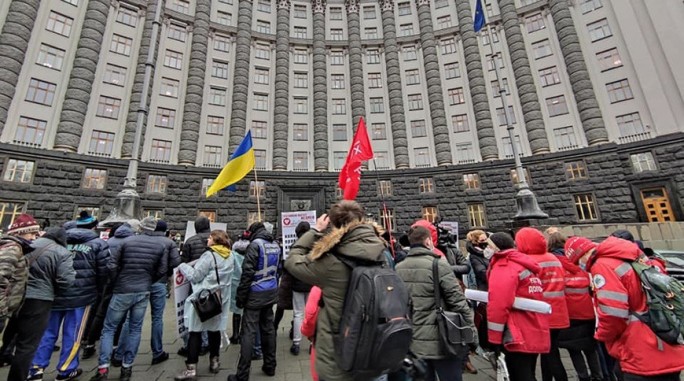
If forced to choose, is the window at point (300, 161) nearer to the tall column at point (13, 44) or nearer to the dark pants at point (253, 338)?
the tall column at point (13, 44)

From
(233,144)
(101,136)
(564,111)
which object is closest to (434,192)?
(564,111)

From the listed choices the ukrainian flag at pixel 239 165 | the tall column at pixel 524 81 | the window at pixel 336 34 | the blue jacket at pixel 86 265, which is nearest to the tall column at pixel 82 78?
the ukrainian flag at pixel 239 165

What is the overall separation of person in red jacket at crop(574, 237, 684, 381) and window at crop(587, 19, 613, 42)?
24.6 m

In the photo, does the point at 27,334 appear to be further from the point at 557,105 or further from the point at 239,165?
the point at 557,105

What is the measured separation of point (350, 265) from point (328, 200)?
1856cm

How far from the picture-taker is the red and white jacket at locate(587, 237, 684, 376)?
2.12 metres

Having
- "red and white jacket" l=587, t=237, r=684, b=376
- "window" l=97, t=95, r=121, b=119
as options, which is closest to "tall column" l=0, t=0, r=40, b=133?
"window" l=97, t=95, r=121, b=119

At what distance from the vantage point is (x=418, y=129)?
22.0 m

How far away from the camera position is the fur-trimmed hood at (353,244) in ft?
6.15

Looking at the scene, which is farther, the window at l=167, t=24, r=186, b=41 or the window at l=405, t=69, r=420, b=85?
the window at l=405, t=69, r=420, b=85

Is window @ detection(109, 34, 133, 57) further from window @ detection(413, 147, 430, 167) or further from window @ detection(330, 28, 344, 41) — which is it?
window @ detection(413, 147, 430, 167)

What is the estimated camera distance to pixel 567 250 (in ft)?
11.3

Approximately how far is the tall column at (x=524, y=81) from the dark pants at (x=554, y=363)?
1941 centimetres

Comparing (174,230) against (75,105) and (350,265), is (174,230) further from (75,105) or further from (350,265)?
(350,265)
